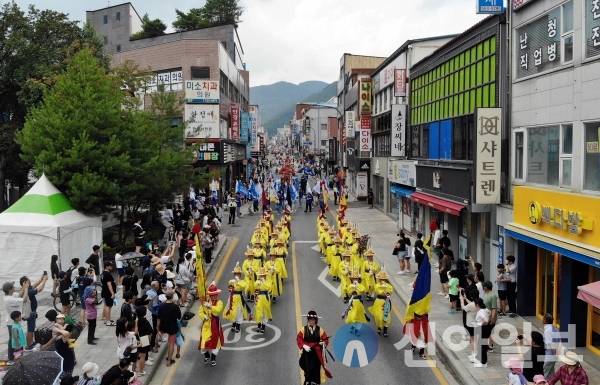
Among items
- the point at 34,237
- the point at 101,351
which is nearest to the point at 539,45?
the point at 101,351

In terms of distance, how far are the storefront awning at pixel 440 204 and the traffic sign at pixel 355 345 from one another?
6.71 metres

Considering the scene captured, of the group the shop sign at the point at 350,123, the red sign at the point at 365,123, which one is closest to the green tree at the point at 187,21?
the shop sign at the point at 350,123

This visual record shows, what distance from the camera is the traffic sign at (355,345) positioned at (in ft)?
39.7

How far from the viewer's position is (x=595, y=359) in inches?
470

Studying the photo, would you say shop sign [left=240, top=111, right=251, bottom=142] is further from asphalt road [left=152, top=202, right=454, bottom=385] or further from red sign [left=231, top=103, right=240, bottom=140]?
asphalt road [left=152, top=202, right=454, bottom=385]

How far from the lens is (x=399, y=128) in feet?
94.6

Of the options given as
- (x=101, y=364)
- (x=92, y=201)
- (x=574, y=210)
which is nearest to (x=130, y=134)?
(x=92, y=201)

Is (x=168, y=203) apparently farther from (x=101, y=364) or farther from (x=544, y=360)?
(x=544, y=360)

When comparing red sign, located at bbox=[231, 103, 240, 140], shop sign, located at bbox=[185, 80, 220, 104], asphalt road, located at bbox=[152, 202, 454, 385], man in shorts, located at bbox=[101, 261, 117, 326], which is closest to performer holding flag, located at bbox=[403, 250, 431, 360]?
asphalt road, located at bbox=[152, 202, 454, 385]

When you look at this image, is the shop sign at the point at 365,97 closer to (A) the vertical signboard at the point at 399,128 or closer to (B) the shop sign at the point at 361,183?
(B) the shop sign at the point at 361,183

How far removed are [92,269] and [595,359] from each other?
1170 centimetres

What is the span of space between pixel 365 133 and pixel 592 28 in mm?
30617

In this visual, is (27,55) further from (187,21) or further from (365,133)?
(187,21)

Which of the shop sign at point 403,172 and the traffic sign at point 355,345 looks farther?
the shop sign at point 403,172
